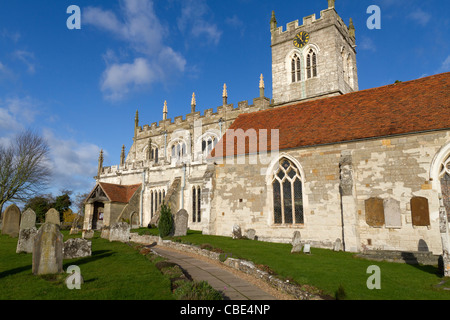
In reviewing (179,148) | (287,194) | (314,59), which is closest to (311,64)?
(314,59)

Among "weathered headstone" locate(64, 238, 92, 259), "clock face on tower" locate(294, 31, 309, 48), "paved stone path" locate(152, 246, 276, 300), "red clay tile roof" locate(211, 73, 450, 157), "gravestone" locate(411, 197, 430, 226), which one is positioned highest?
"clock face on tower" locate(294, 31, 309, 48)

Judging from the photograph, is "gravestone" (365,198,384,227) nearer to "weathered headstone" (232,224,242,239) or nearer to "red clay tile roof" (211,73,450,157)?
"red clay tile roof" (211,73,450,157)

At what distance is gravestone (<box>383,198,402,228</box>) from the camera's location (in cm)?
1308

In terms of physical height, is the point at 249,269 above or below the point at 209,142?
below

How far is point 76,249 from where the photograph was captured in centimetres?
1071

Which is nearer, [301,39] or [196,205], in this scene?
[196,205]

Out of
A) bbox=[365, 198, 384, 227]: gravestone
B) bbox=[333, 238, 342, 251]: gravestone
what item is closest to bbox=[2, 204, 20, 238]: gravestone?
bbox=[333, 238, 342, 251]: gravestone

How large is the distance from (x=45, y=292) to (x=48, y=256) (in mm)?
2130

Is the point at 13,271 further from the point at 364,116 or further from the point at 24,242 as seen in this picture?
the point at 364,116

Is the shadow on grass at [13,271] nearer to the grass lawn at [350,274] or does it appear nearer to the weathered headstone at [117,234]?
the grass lawn at [350,274]

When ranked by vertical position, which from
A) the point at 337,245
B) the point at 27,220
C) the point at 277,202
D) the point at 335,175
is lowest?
the point at 337,245

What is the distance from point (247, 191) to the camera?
693 inches

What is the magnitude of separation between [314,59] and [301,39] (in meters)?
2.61

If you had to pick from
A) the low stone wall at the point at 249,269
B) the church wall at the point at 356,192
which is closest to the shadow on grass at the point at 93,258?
the low stone wall at the point at 249,269
